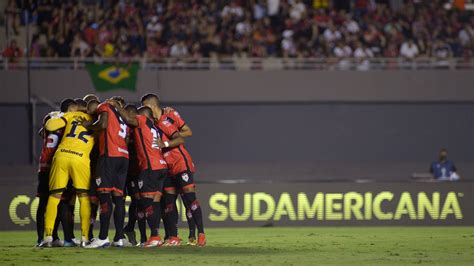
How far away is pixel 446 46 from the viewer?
30.0m

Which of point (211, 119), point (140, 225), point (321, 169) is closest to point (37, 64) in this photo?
point (211, 119)

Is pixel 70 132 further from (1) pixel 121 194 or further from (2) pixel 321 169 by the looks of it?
(2) pixel 321 169

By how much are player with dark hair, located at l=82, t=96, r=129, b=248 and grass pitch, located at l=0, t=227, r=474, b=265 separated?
42 centimetres

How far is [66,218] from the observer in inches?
558

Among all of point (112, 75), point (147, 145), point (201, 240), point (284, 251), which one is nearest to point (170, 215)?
point (201, 240)

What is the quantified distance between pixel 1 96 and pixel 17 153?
1.58 meters

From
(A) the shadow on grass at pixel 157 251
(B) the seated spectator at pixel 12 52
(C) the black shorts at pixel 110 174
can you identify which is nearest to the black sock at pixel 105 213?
(C) the black shorts at pixel 110 174

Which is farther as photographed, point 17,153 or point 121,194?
point 17,153

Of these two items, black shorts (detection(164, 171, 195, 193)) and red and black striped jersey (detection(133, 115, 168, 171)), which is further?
black shorts (detection(164, 171, 195, 193))

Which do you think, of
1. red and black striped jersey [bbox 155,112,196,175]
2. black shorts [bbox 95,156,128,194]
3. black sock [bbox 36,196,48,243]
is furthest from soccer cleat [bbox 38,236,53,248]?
red and black striped jersey [bbox 155,112,196,175]

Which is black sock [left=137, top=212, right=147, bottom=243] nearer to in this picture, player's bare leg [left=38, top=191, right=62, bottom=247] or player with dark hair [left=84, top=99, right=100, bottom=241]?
player with dark hair [left=84, top=99, right=100, bottom=241]

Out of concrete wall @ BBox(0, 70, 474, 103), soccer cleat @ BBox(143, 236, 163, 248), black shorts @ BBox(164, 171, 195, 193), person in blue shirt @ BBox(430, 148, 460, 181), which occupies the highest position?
concrete wall @ BBox(0, 70, 474, 103)

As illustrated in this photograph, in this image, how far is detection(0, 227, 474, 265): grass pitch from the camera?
1210 centimetres

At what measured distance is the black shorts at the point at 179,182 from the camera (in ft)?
48.2
